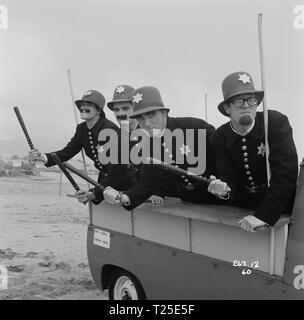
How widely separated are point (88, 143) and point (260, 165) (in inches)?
77.1

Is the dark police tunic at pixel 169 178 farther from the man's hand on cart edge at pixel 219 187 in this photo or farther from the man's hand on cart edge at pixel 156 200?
the man's hand on cart edge at pixel 219 187

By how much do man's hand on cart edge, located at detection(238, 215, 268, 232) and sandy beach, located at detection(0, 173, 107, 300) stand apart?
240 centimetres

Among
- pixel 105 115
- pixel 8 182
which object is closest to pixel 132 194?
pixel 105 115

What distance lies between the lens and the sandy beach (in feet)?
14.6

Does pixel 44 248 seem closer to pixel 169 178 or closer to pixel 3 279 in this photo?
pixel 3 279

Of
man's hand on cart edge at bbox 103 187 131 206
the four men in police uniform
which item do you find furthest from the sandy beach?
man's hand on cart edge at bbox 103 187 131 206

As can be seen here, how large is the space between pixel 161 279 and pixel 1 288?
6.68ft

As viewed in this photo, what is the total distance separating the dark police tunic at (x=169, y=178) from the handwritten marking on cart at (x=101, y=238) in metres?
0.59

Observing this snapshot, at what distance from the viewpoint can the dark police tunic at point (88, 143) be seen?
13.3 ft

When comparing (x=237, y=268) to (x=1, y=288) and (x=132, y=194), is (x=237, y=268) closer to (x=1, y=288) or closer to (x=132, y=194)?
(x=132, y=194)

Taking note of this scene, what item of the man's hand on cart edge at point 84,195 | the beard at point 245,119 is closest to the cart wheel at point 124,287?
the man's hand on cart edge at point 84,195

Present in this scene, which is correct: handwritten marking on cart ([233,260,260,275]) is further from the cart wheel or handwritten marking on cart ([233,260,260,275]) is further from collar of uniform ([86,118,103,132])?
collar of uniform ([86,118,103,132])

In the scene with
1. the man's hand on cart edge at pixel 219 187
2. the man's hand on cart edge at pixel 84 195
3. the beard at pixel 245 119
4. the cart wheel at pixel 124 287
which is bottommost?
the cart wheel at pixel 124 287

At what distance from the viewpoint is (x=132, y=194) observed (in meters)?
2.98
